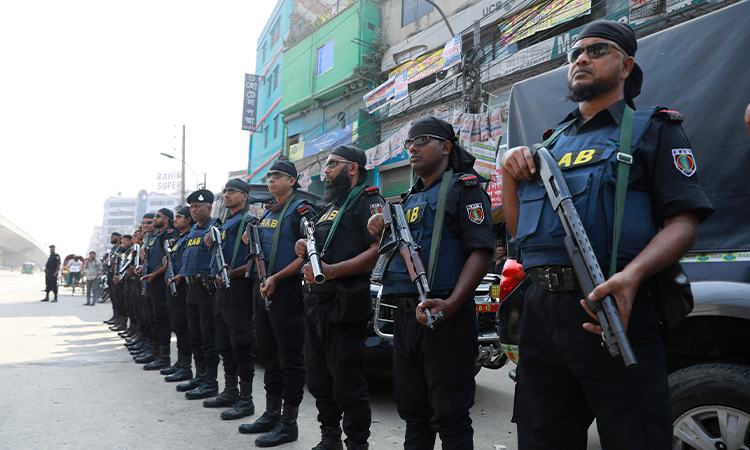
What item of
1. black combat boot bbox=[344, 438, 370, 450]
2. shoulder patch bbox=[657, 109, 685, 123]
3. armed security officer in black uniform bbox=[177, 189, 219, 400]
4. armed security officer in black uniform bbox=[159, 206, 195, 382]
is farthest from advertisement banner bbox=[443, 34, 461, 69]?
shoulder patch bbox=[657, 109, 685, 123]

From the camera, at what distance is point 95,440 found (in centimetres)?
373

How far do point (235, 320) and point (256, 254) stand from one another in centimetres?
72

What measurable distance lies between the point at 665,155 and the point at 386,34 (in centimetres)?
1938

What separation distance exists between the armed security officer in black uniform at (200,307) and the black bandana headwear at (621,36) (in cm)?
426

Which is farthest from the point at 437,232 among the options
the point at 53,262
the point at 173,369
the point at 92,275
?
the point at 53,262

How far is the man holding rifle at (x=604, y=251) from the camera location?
154 centimetres

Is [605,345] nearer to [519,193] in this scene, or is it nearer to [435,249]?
[519,193]

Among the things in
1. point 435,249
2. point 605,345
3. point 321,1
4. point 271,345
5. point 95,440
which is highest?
point 321,1

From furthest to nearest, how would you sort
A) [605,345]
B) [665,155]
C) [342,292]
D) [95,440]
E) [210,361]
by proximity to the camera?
1. [210,361]
2. [95,440]
3. [342,292]
4. [665,155]
5. [605,345]

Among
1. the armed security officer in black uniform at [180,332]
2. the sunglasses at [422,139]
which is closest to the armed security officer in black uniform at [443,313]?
the sunglasses at [422,139]

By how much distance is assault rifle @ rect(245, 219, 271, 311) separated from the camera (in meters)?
4.07

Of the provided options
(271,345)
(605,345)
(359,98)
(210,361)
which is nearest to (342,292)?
(271,345)

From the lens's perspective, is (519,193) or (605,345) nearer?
(605,345)

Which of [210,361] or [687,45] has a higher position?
[687,45]
